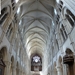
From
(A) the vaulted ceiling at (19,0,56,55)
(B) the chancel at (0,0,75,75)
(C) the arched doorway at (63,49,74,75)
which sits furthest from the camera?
(A) the vaulted ceiling at (19,0,56,55)

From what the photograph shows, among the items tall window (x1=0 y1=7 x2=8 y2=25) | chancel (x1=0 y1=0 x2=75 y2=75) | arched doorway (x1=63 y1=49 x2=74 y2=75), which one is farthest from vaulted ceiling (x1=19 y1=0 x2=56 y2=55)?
arched doorway (x1=63 y1=49 x2=74 y2=75)

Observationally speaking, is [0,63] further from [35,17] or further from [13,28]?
[35,17]

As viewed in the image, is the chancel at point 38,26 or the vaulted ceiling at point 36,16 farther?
the vaulted ceiling at point 36,16

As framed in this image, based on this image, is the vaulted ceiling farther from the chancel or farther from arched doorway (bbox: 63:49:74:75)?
arched doorway (bbox: 63:49:74:75)

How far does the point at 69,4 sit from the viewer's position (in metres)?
14.4

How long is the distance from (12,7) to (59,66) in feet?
32.9

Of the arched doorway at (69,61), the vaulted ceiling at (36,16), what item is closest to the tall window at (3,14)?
the vaulted ceiling at (36,16)

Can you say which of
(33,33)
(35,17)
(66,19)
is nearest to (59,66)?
(66,19)

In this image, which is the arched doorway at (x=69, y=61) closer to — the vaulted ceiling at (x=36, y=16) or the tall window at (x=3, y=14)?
the tall window at (x=3, y=14)

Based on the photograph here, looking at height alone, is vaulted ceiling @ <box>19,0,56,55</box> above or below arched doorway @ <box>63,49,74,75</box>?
above

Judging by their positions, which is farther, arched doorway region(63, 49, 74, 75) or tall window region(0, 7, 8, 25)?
tall window region(0, 7, 8, 25)

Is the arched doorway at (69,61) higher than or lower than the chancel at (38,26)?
lower

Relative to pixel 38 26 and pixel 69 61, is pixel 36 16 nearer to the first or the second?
pixel 38 26

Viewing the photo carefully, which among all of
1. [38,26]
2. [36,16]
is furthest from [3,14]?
[38,26]
